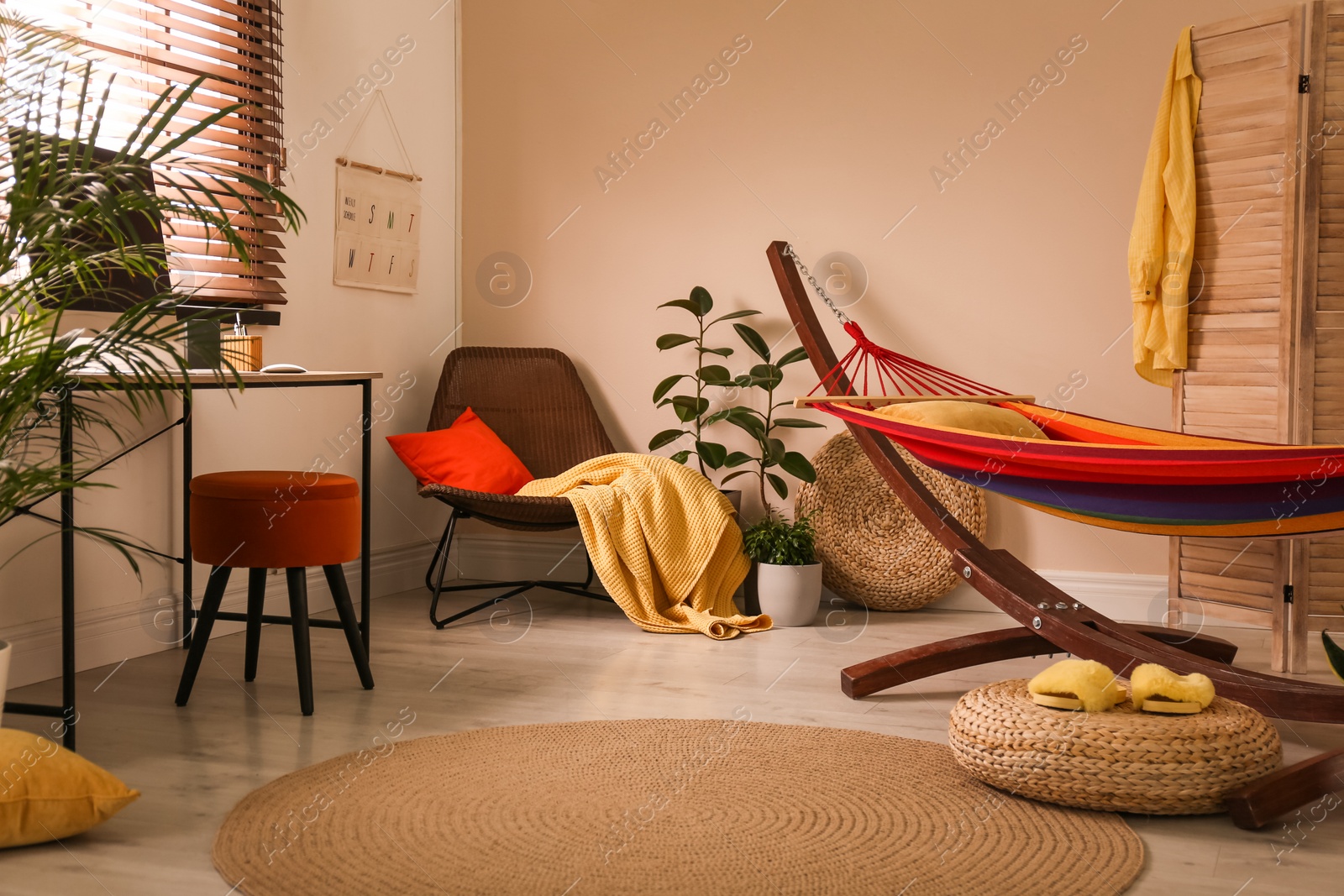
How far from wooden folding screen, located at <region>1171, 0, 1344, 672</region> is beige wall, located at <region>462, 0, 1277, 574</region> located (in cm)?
57

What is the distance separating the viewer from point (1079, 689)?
6.44 ft

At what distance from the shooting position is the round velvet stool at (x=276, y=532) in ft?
7.79

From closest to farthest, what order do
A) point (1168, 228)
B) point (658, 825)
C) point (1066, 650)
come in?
point (658, 825), point (1066, 650), point (1168, 228)

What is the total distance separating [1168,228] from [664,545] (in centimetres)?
168

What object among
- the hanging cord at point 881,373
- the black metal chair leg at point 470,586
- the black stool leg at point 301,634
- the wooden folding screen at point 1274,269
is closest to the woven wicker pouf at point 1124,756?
the wooden folding screen at point 1274,269

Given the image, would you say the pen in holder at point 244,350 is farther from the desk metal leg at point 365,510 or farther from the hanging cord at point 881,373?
the hanging cord at point 881,373

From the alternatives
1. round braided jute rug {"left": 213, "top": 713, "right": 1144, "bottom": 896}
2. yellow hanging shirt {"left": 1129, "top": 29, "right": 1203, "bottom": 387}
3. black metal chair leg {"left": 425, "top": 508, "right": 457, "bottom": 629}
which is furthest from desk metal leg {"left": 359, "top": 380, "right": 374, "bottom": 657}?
yellow hanging shirt {"left": 1129, "top": 29, "right": 1203, "bottom": 387}

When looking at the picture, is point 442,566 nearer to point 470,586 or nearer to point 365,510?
point 470,586

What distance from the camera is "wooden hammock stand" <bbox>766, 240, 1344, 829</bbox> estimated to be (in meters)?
1.89

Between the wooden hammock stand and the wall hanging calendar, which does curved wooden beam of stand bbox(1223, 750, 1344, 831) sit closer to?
the wooden hammock stand

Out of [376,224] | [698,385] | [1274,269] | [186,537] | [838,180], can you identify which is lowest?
[186,537]

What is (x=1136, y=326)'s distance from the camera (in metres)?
3.20

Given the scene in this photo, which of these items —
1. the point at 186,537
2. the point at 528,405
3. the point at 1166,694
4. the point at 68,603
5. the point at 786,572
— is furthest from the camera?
the point at 528,405

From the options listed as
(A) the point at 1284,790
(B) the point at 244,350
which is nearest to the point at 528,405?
(B) the point at 244,350
